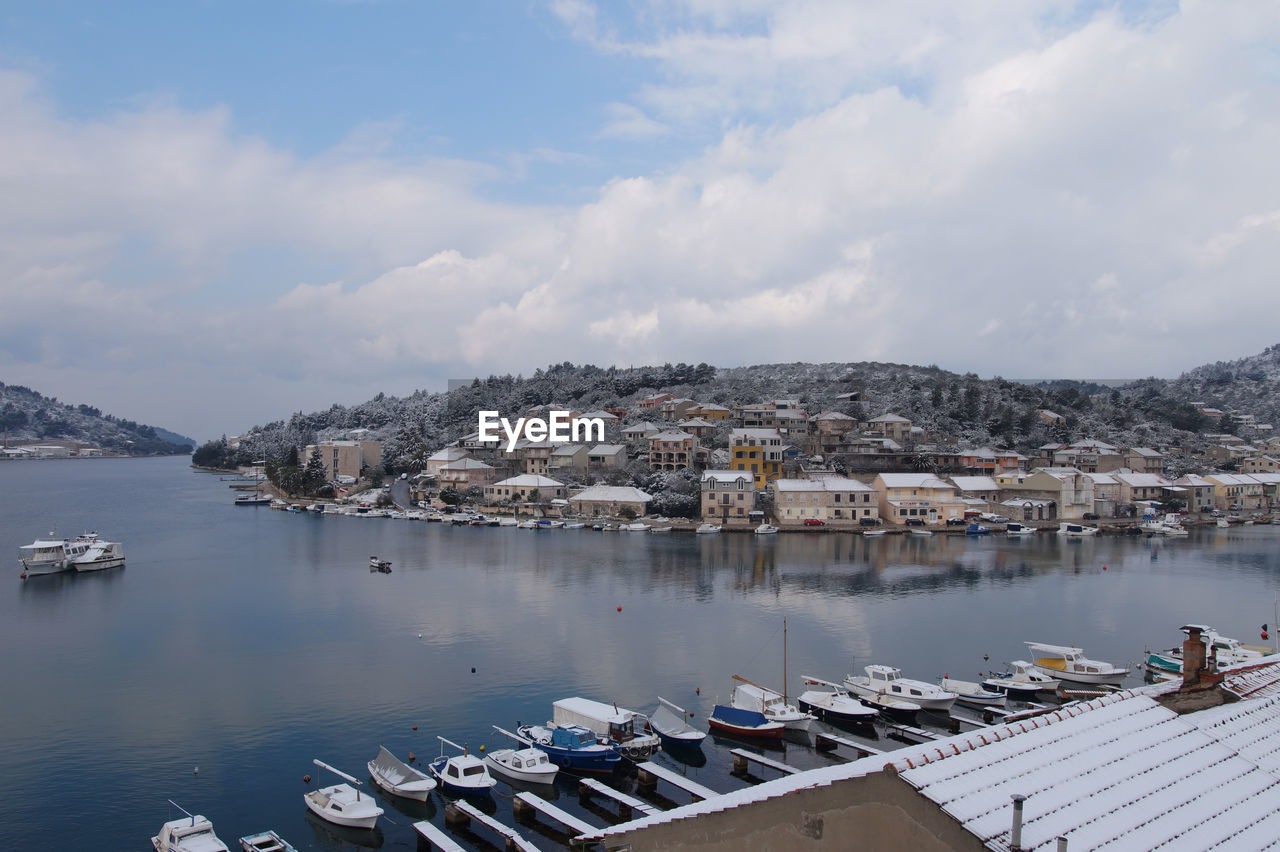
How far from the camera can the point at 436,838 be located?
7.98 m

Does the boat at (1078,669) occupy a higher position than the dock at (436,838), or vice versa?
the boat at (1078,669)

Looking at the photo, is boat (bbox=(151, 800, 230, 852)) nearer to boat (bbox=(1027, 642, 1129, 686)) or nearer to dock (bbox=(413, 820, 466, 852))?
dock (bbox=(413, 820, 466, 852))

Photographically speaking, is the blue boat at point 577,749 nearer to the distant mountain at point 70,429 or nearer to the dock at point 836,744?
the dock at point 836,744

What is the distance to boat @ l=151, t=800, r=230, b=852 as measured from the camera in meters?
7.71

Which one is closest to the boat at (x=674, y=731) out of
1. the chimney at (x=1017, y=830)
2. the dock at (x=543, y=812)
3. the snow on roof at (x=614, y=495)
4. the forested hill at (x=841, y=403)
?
the dock at (x=543, y=812)

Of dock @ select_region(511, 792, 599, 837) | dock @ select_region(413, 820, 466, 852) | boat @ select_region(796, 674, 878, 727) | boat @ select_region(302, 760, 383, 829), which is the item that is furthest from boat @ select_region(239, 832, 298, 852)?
boat @ select_region(796, 674, 878, 727)

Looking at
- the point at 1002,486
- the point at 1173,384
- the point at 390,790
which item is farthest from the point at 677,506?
the point at 1173,384

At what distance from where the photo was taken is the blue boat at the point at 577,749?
9555 mm

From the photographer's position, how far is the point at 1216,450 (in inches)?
1754

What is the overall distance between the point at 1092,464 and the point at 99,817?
1687 inches

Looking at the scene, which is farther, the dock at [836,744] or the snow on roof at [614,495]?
the snow on roof at [614,495]

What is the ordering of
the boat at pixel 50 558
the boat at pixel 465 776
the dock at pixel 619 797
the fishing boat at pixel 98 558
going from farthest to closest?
the fishing boat at pixel 98 558
the boat at pixel 50 558
the boat at pixel 465 776
the dock at pixel 619 797

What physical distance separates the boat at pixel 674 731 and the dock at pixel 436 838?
3.05 m

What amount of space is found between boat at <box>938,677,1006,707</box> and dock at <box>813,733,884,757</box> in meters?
2.28
